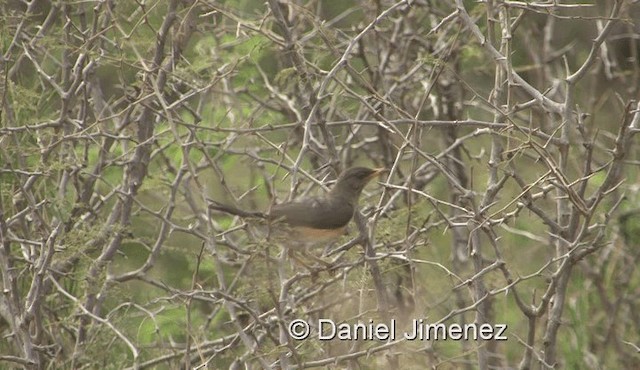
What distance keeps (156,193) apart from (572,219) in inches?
103

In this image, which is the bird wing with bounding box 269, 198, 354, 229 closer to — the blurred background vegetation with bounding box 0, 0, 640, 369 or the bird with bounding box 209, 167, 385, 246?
the bird with bounding box 209, 167, 385, 246

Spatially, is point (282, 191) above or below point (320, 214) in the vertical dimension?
below

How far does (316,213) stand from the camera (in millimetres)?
4355

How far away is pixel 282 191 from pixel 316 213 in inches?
58.4

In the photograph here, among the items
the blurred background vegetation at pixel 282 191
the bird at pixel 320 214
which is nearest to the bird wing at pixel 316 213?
the bird at pixel 320 214

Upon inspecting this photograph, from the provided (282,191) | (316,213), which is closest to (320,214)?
(316,213)

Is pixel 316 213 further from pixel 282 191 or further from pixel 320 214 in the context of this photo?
pixel 282 191

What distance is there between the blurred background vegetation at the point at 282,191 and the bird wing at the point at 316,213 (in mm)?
108

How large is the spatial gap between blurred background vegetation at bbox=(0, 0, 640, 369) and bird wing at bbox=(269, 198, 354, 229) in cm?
11

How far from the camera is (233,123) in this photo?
19.4 ft

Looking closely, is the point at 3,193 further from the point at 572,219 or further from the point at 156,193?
the point at 572,219

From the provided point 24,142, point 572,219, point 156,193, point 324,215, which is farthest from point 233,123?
→ point 572,219

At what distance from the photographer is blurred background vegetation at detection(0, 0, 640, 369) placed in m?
4.05

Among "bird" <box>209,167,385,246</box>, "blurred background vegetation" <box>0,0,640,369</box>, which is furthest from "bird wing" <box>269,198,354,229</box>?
"blurred background vegetation" <box>0,0,640,369</box>
